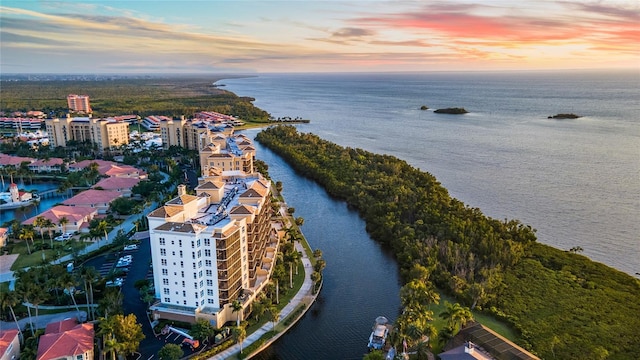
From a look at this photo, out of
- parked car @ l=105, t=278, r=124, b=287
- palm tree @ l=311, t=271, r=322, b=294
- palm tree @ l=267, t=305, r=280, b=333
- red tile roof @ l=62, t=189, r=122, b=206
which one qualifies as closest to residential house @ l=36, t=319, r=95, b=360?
parked car @ l=105, t=278, r=124, b=287

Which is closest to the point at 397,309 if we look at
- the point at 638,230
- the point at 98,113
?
the point at 638,230

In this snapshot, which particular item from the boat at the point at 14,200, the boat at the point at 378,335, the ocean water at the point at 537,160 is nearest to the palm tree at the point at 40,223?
the boat at the point at 14,200

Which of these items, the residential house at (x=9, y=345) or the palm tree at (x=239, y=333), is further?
the palm tree at (x=239, y=333)

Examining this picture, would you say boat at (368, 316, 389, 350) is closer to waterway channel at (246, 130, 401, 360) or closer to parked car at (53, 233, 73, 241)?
waterway channel at (246, 130, 401, 360)

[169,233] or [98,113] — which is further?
[98,113]

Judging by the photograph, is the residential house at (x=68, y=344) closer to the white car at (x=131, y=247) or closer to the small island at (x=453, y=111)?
the white car at (x=131, y=247)

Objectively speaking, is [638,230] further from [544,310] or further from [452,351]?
[452,351]
